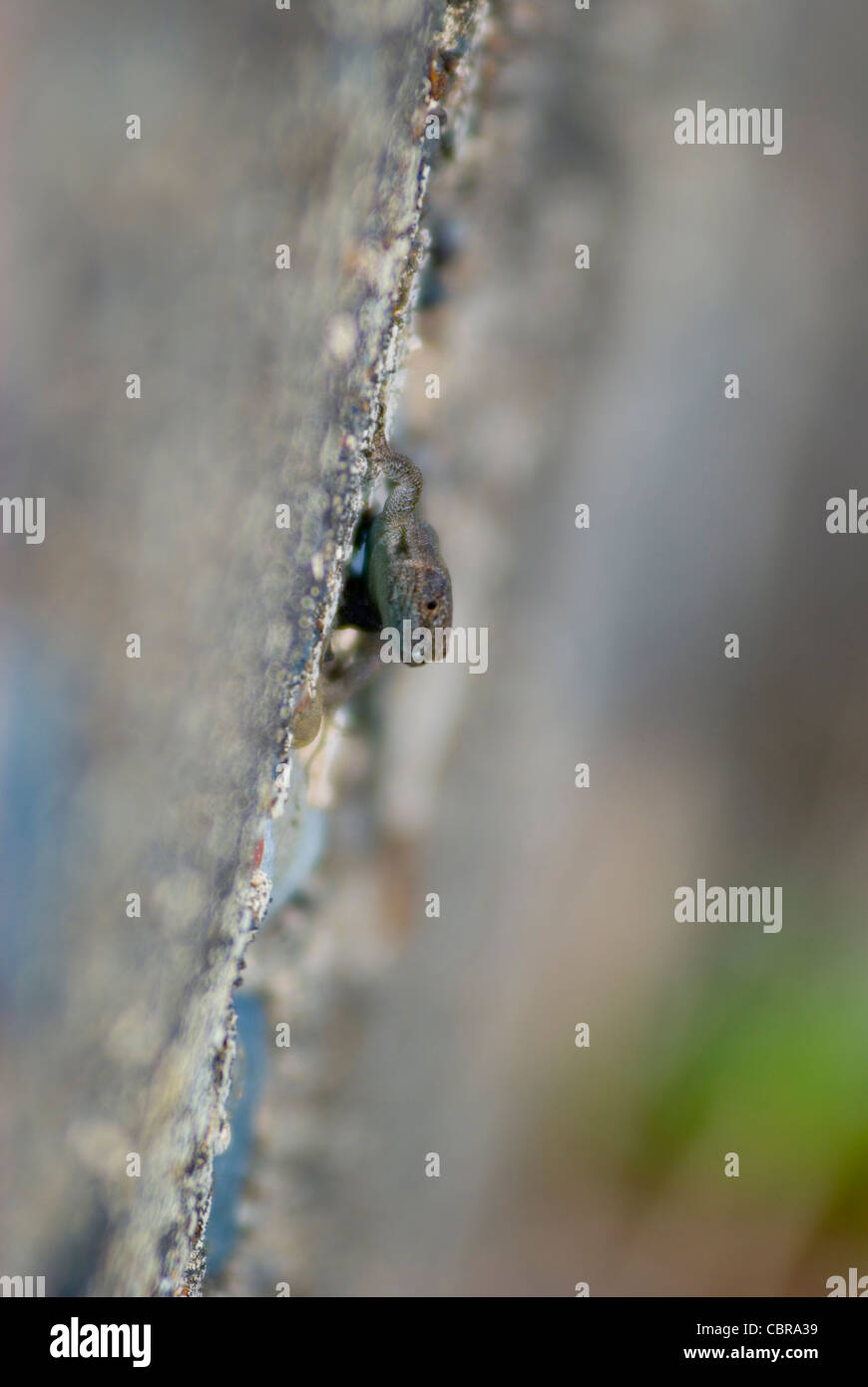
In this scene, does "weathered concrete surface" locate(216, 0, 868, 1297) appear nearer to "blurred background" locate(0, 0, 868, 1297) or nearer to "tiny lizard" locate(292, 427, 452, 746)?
"blurred background" locate(0, 0, 868, 1297)

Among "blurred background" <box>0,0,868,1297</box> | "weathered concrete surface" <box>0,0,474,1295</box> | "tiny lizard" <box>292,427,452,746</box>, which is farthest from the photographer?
"blurred background" <box>0,0,868,1297</box>

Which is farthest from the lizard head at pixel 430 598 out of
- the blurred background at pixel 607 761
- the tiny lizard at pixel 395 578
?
the blurred background at pixel 607 761

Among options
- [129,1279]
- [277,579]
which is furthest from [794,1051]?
[277,579]

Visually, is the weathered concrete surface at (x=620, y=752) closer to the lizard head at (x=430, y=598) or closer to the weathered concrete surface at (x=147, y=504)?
the lizard head at (x=430, y=598)

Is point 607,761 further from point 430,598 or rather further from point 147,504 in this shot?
point 147,504

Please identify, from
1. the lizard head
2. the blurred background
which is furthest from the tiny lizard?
the blurred background

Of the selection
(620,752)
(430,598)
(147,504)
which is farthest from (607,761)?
(147,504)
